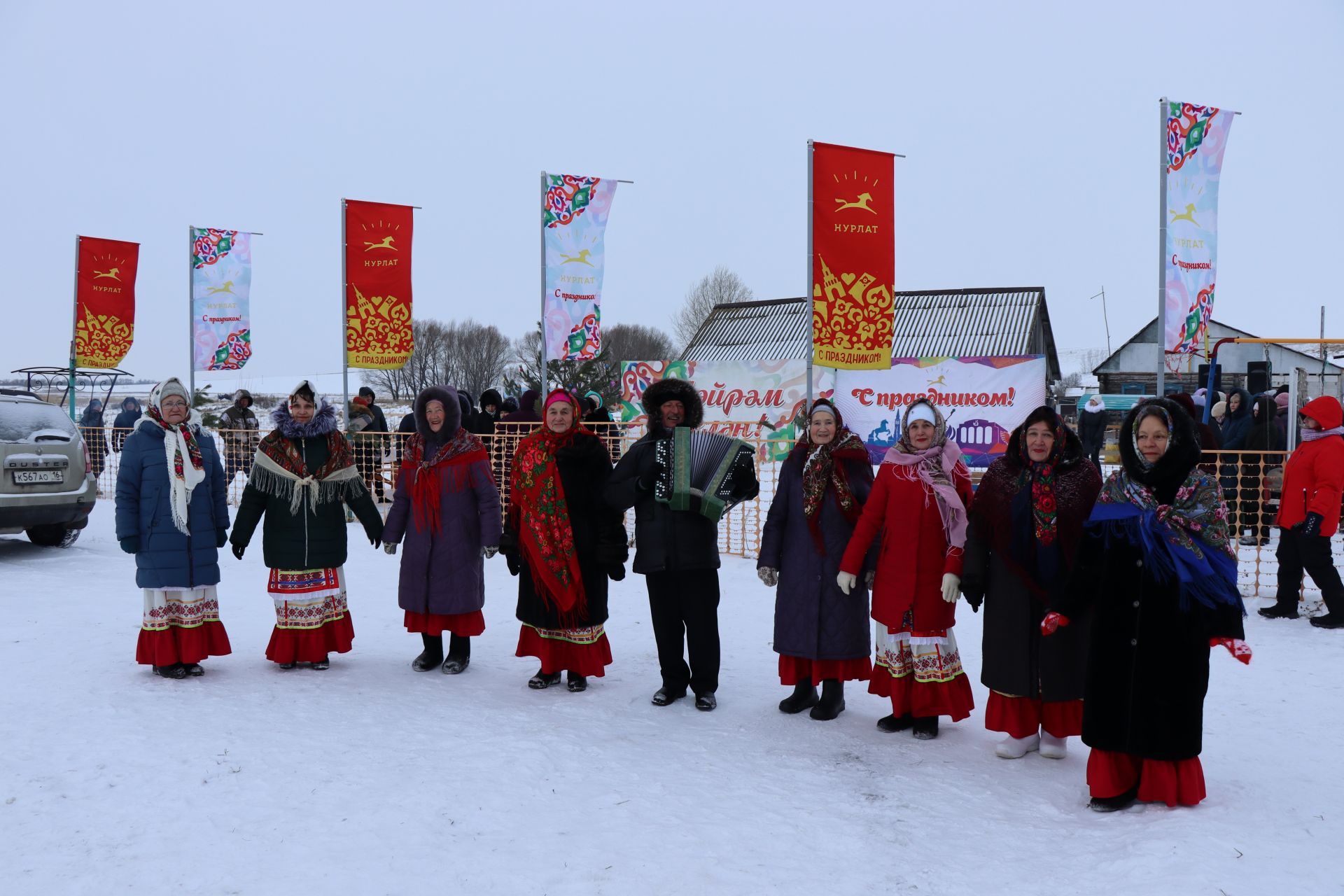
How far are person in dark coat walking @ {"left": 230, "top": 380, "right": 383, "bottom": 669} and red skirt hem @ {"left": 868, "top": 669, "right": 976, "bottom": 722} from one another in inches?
116

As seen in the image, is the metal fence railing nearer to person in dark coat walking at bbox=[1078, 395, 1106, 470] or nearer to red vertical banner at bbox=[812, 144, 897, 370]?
red vertical banner at bbox=[812, 144, 897, 370]

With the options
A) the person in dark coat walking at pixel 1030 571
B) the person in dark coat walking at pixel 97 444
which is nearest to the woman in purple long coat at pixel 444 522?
the person in dark coat walking at pixel 1030 571

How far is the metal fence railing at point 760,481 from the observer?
27.5 ft

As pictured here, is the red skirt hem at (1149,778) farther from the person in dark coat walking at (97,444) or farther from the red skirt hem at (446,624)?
the person in dark coat walking at (97,444)

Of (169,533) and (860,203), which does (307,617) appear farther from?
(860,203)

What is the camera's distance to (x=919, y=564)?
4.37 metres

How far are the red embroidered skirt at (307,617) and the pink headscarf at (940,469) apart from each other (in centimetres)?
327

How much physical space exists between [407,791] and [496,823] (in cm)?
49

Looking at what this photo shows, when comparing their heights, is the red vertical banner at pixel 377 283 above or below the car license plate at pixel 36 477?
above

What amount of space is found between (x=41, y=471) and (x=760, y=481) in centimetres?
736

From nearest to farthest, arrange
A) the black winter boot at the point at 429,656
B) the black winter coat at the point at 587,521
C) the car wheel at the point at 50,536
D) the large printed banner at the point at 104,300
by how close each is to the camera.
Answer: the black winter coat at the point at 587,521, the black winter boot at the point at 429,656, the car wheel at the point at 50,536, the large printed banner at the point at 104,300

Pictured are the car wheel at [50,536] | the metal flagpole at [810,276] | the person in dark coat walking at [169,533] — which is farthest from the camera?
the car wheel at [50,536]

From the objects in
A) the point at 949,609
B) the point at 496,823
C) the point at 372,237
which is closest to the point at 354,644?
the point at 496,823

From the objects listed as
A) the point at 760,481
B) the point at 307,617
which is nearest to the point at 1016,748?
the point at 307,617
